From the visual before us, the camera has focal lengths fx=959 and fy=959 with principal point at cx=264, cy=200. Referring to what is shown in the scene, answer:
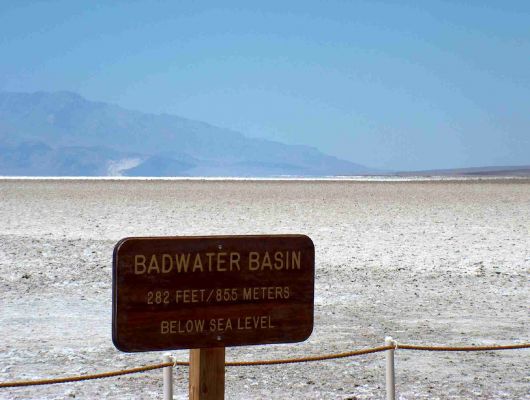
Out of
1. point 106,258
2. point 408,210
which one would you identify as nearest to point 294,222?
point 408,210

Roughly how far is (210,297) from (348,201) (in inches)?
1002

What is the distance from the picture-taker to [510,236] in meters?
18.2

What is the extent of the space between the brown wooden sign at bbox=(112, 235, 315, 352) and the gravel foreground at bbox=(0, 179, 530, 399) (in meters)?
2.47

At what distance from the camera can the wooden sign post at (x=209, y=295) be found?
4.07 m

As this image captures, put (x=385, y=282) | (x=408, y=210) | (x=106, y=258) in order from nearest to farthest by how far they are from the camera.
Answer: (x=385, y=282) < (x=106, y=258) < (x=408, y=210)

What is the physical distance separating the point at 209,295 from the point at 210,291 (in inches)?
0.7

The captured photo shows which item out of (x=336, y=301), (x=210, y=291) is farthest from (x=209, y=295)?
(x=336, y=301)

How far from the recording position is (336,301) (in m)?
10.9

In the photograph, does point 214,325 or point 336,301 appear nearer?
point 214,325

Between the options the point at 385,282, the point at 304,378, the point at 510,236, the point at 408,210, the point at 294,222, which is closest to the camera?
the point at 304,378

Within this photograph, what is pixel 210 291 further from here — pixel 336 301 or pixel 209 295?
pixel 336 301

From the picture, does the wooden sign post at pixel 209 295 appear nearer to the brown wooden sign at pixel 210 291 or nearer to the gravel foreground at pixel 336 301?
the brown wooden sign at pixel 210 291

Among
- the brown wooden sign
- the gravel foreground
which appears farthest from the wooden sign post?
the gravel foreground

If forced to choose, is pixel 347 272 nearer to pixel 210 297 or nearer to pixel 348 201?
pixel 210 297
